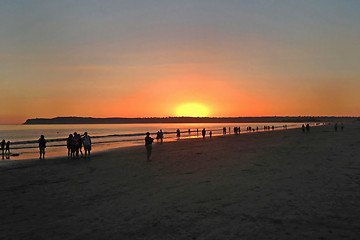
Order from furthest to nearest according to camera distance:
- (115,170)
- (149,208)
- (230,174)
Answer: (115,170), (230,174), (149,208)

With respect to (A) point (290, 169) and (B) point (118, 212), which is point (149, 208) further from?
(A) point (290, 169)

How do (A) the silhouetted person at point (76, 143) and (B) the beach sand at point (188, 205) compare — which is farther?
(A) the silhouetted person at point (76, 143)

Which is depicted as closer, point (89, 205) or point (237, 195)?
point (89, 205)

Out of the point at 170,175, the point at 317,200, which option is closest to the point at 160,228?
the point at 317,200

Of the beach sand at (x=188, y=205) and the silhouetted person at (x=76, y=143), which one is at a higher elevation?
the silhouetted person at (x=76, y=143)

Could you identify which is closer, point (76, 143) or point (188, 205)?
point (188, 205)

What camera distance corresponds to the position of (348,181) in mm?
11555

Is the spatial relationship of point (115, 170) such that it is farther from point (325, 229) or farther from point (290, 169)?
point (325, 229)

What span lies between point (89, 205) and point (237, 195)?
199 inches

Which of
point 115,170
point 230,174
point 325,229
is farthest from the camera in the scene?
point 115,170

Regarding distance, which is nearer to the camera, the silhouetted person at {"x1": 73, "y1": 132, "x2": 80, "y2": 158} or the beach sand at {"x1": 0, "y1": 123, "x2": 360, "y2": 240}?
the beach sand at {"x1": 0, "y1": 123, "x2": 360, "y2": 240}

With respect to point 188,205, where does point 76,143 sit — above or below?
above

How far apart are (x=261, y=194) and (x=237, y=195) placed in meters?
0.85

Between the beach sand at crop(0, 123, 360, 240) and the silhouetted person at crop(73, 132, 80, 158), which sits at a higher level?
the silhouetted person at crop(73, 132, 80, 158)
